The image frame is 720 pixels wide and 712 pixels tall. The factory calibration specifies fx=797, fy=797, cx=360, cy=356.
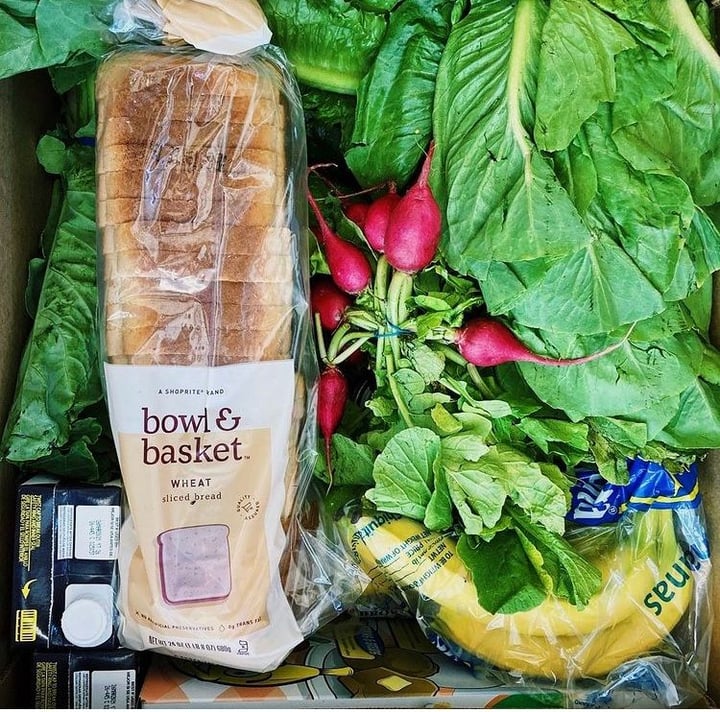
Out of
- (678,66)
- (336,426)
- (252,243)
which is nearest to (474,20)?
(678,66)

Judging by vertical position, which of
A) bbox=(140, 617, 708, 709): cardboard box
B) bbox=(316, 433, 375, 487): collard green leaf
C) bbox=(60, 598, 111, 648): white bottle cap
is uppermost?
bbox=(316, 433, 375, 487): collard green leaf

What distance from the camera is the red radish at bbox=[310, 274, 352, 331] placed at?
1.02 meters

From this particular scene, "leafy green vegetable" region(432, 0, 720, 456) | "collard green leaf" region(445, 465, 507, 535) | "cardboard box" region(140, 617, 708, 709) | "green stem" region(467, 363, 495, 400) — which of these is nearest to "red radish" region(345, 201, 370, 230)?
"leafy green vegetable" region(432, 0, 720, 456)

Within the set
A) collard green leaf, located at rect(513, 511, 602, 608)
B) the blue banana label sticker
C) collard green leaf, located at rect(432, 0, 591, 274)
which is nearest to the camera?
collard green leaf, located at rect(432, 0, 591, 274)

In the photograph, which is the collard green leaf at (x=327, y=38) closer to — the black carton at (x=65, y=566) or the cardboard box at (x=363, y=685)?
the black carton at (x=65, y=566)

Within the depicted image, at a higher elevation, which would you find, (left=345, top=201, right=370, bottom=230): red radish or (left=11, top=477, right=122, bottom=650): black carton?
(left=345, top=201, right=370, bottom=230): red radish

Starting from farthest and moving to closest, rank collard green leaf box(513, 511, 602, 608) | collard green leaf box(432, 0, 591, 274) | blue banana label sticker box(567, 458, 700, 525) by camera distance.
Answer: blue banana label sticker box(567, 458, 700, 525)
collard green leaf box(513, 511, 602, 608)
collard green leaf box(432, 0, 591, 274)

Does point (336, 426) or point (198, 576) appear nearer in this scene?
point (198, 576)

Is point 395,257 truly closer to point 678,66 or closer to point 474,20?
point 474,20

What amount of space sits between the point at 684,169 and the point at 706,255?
107 millimetres

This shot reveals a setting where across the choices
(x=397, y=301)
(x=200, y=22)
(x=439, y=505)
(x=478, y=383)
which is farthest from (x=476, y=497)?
(x=200, y=22)

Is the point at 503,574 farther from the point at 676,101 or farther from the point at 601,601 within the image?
the point at 676,101

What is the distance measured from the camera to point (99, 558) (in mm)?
926

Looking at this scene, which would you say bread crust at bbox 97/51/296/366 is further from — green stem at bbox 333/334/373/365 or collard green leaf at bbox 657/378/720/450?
collard green leaf at bbox 657/378/720/450
